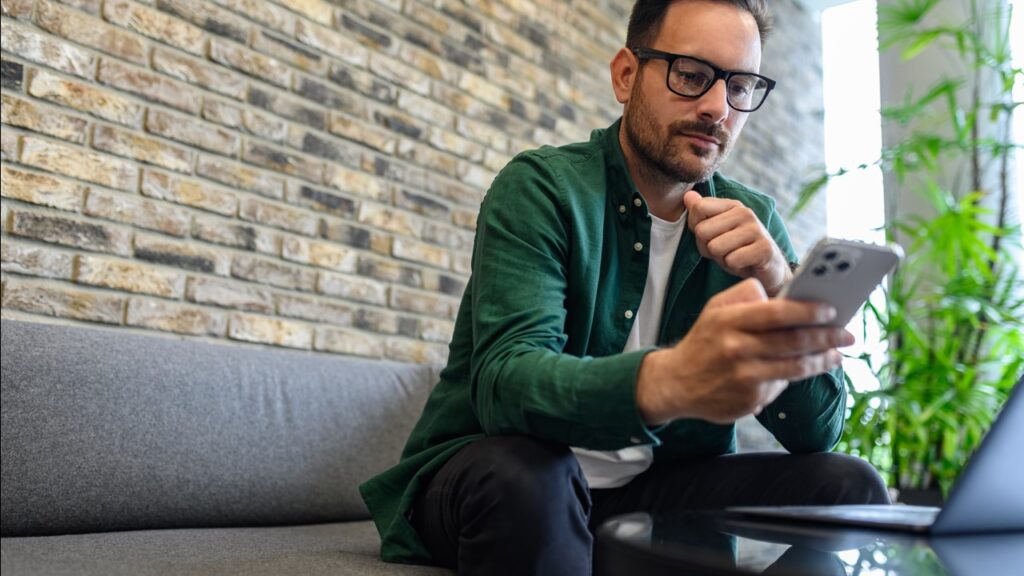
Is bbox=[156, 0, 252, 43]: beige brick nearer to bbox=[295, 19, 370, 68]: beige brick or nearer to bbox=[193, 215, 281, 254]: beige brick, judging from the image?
bbox=[295, 19, 370, 68]: beige brick

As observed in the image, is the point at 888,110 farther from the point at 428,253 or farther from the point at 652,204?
the point at 652,204

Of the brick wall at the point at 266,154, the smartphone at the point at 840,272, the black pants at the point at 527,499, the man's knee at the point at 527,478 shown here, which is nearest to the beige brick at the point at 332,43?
the brick wall at the point at 266,154

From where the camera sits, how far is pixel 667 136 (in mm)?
1463

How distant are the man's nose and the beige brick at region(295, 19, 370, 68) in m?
1.49

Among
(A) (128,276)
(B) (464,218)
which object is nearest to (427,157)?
(B) (464,218)

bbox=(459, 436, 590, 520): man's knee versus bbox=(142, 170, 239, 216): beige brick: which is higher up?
bbox=(142, 170, 239, 216): beige brick

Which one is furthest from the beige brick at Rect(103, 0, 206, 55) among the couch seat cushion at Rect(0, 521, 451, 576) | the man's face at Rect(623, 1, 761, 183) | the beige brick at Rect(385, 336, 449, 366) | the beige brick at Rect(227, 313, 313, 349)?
the man's face at Rect(623, 1, 761, 183)

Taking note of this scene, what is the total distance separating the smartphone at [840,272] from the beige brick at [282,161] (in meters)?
1.90

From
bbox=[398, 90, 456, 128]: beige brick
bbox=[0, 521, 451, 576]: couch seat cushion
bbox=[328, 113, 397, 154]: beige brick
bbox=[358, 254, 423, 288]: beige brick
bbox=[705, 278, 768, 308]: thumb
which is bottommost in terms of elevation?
bbox=[0, 521, 451, 576]: couch seat cushion

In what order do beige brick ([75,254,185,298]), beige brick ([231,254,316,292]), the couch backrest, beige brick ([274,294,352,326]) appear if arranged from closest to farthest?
the couch backrest
beige brick ([75,254,185,298])
beige brick ([231,254,316,292])
beige brick ([274,294,352,326])

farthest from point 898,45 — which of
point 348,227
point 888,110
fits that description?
point 348,227

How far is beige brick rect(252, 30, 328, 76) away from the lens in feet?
8.10

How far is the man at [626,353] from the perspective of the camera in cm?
100

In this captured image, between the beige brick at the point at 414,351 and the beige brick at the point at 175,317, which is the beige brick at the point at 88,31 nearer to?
the beige brick at the point at 175,317
